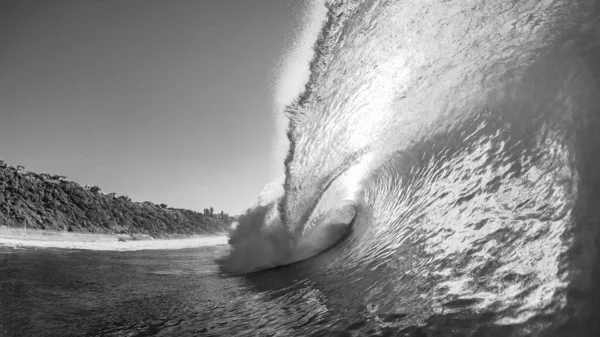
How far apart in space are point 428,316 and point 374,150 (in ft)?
19.5

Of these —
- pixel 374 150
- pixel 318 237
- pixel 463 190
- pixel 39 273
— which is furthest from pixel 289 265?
pixel 39 273

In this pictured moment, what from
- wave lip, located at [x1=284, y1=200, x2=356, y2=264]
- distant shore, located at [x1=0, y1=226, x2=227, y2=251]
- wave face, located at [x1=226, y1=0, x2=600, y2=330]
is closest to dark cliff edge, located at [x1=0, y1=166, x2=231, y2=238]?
distant shore, located at [x1=0, y1=226, x2=227, y2=251]

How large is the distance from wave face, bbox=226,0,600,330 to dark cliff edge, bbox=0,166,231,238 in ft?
88.2

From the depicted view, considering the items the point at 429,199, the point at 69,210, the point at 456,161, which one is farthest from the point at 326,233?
the point at 69,210

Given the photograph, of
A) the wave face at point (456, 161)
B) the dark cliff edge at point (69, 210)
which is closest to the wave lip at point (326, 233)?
the wave face at point (456, 161)

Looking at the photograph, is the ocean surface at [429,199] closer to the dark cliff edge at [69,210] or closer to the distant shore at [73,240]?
the distant shore at [73,240]

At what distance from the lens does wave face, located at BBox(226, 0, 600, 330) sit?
6.25 ft

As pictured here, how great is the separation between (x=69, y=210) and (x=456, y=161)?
3712cm

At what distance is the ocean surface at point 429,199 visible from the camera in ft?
6.34

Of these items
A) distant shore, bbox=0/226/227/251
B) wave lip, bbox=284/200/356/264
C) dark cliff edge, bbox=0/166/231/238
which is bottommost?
wave lip, bbox=284/200/356/264

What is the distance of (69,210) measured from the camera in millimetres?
30531

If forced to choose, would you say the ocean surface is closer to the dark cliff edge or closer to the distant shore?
the distant shore

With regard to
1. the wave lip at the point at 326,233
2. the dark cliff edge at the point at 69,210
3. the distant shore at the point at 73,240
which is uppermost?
the dark cliff edge at the point at 69,210

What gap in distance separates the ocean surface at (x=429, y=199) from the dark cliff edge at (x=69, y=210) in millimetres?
22564
